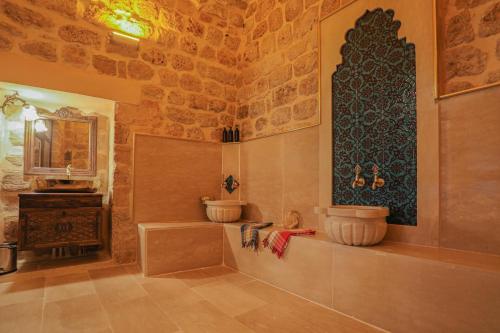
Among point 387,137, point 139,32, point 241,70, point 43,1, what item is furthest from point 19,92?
point 387,137

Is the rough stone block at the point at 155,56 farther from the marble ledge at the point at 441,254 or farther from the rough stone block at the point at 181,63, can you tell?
the marble ledge at the point at 441,254

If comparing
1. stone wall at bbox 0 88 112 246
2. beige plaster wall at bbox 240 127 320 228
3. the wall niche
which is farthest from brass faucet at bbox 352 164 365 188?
stone wall at bbox 0 88 112 246

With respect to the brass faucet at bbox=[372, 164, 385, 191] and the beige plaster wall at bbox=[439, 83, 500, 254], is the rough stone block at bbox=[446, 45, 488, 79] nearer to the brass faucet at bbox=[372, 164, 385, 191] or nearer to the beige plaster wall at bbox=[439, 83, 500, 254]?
the beige plaster wall at bbox=[439, 83, 500, 254]

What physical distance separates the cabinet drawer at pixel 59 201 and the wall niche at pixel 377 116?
2.20 meters

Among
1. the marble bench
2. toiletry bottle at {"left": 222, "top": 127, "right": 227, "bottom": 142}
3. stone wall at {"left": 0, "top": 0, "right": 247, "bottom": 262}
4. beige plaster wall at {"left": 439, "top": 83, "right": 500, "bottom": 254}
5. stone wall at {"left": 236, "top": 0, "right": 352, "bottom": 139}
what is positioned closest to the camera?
the marble bench

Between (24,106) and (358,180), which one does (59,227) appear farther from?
(358,180)

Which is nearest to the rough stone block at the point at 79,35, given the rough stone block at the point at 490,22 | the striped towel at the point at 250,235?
the striped towel at the point at 250,235

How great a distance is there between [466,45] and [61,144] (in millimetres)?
3514

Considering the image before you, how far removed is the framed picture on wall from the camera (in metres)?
1.49

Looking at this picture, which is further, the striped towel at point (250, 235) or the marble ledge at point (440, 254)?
the striped towel at point (250, 235)

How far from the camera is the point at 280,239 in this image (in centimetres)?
202

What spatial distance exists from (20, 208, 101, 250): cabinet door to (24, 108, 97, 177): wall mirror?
601 millimetres

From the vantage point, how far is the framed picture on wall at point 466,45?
1493 millimetres

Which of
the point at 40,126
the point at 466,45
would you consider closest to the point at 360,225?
the point at 466,45
